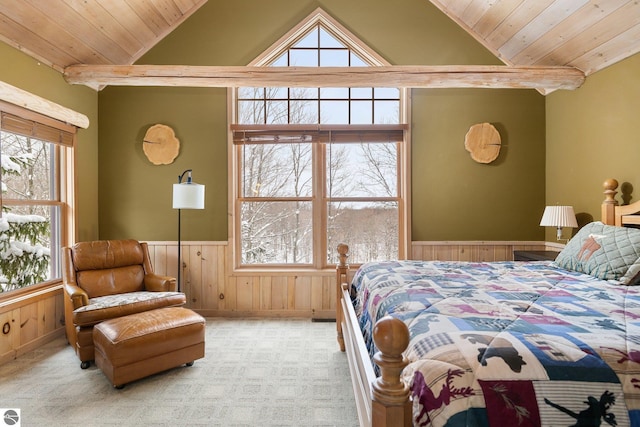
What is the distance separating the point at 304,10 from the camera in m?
4.01

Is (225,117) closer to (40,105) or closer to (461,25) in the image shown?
(40,105)

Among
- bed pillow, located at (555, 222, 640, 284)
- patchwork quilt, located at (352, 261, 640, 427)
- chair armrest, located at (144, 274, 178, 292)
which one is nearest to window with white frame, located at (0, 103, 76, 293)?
chair armrest, located at (144, 274, 178, 292)

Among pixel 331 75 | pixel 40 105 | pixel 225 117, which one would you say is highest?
pixel 331 75

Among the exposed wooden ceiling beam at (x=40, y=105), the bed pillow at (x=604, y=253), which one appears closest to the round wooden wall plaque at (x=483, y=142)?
the bed pillow at (x=604, y=253)

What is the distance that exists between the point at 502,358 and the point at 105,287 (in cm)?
333

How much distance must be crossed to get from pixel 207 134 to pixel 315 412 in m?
A: 3.06

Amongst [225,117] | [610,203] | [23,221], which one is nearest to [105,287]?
[23,221]

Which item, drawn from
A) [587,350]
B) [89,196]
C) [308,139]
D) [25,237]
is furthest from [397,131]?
[25,237]

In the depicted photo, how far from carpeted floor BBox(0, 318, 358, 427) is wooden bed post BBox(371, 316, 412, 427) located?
49.0 inches

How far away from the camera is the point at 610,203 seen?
2996mm

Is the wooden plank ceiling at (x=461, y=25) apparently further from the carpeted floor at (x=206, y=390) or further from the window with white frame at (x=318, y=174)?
the carpeted floor at (x=206, y=390)

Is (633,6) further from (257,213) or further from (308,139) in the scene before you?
(257,213)

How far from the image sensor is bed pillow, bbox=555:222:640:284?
2150 mm
